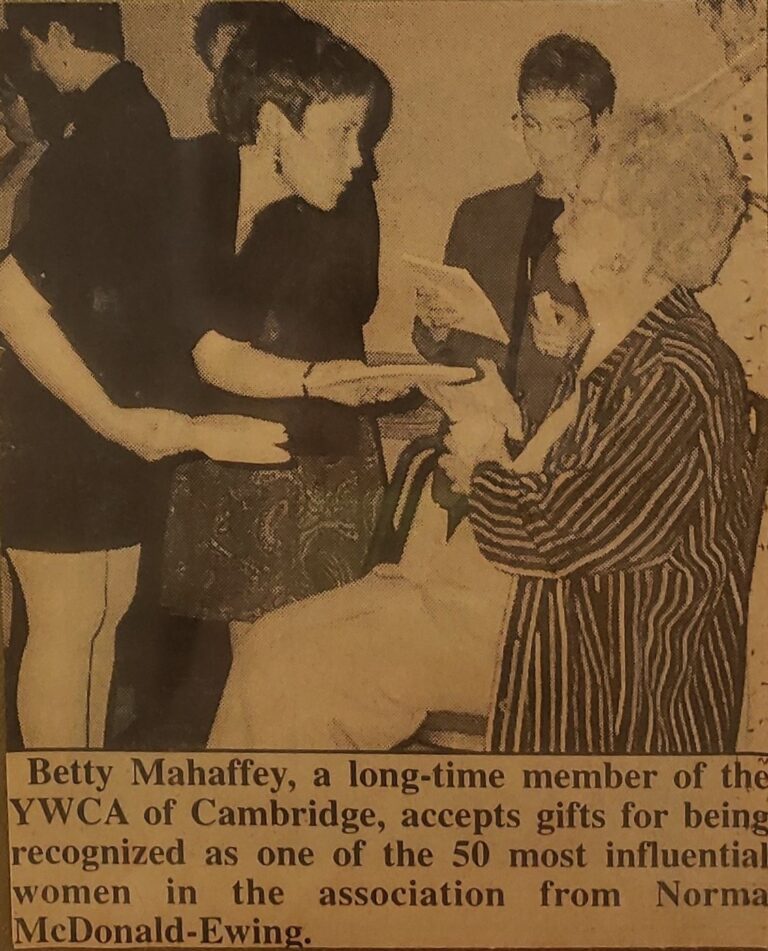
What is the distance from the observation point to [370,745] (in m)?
1.81

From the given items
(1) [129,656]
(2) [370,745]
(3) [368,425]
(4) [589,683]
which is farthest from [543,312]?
(1) [129,656]

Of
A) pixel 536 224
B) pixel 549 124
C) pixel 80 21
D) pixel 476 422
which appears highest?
pixel 80 21

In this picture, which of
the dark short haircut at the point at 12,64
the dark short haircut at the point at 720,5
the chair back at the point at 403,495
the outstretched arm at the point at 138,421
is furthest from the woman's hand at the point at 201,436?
the dark short haircut at the point at 720,5

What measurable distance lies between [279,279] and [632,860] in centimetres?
102

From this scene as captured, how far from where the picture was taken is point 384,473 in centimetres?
180

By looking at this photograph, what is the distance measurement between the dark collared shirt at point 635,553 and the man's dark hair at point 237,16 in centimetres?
71

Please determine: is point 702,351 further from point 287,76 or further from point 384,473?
point 287,76

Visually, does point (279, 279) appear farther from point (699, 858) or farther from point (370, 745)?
point (699, 858)

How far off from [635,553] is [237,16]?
3.28 ft

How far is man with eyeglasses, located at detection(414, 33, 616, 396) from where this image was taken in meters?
1.77

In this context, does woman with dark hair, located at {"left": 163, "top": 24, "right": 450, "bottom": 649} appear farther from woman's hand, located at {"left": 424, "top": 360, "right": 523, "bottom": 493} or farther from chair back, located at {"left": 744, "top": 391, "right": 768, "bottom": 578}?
chair back, located at {"left": 744, "top": 391, "right": 768, "bottom": 578}

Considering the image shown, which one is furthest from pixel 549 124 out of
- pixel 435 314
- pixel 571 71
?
pixel 435 314

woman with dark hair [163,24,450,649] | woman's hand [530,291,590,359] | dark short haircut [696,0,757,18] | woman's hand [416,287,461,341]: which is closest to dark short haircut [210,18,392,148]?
woman with dark hair [163,24,450,649]

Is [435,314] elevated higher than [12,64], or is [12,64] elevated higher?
[12,64]
